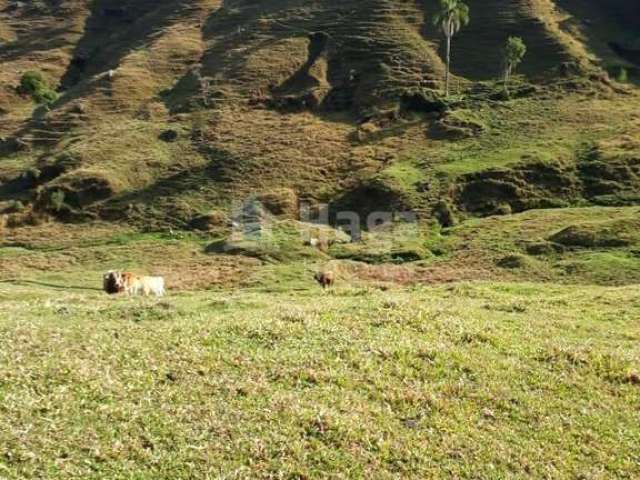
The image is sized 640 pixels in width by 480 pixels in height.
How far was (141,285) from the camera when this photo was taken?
1156 inches

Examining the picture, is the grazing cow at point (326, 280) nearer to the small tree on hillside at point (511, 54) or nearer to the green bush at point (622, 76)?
the small tree on hillside at point (511, 54)

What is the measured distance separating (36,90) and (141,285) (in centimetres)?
7314

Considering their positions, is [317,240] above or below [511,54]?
below

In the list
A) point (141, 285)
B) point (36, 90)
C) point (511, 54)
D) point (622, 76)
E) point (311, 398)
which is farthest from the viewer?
point (36, 90)

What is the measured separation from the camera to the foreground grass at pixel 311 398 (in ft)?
31.6

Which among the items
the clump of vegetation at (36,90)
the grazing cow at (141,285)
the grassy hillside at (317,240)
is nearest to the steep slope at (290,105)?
the grassy hillside at (317,240)

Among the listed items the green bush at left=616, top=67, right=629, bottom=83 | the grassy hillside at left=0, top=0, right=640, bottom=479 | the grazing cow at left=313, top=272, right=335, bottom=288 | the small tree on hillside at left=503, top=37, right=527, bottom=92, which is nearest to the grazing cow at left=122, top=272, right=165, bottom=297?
the grassy hillside at left=0, top=0, right=640, bottom=479

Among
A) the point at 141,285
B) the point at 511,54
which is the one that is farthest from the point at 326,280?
the point at 511,54

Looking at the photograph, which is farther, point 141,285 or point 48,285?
point 48,285

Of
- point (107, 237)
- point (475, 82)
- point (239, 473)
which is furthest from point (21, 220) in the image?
point (475, 82)

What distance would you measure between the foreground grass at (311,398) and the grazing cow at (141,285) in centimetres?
1057

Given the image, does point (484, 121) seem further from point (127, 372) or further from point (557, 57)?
point (127, 372)

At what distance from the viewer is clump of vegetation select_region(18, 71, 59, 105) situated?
9012cm

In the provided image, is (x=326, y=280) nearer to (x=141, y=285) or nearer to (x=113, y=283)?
(x=141, y=285)
